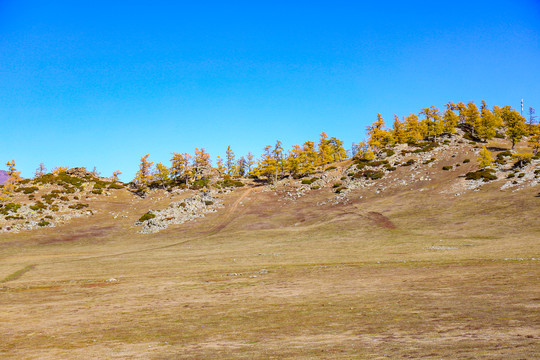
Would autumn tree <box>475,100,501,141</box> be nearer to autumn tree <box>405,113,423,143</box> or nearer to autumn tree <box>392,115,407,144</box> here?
autumn tree <box>405,113,423,143</box>

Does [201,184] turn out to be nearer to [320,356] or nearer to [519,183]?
[519,183]

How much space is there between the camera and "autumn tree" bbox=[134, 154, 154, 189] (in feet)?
379

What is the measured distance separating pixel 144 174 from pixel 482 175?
310ft

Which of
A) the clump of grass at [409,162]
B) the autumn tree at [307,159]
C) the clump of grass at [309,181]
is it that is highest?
the autumn tree at [307,159]

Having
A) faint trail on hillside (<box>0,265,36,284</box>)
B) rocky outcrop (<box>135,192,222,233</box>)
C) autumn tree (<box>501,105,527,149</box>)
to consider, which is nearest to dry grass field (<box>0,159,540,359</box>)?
faint trail on hillside (<box>0,265,36,284</box>)

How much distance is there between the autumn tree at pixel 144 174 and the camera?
115 m

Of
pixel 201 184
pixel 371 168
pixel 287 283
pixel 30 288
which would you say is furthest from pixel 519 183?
pixel 201 184

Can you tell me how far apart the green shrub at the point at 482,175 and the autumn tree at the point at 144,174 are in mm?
89727

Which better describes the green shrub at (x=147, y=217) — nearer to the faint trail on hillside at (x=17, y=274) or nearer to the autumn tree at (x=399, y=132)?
the faint trail on hillside at (x=17, y=274)

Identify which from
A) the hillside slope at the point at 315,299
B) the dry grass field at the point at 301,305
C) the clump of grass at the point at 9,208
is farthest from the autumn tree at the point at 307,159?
the clump of grass at the point at 9,208

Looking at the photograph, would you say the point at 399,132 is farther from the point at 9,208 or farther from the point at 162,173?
the point at 9,208

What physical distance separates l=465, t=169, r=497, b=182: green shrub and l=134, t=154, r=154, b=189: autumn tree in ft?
294

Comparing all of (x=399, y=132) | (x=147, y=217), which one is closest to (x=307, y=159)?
(x=399, y=132)

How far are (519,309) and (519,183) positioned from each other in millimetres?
59595
